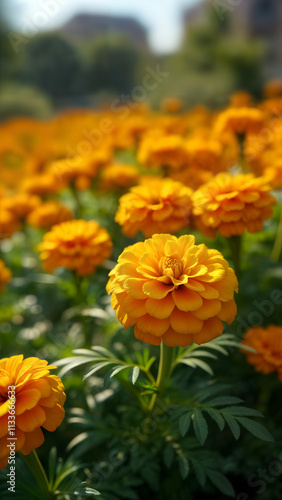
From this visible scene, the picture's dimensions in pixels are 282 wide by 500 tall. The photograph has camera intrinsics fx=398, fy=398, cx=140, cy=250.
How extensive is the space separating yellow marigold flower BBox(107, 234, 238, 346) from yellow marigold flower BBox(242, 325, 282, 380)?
1.82 ft

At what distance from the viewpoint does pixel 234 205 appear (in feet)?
4.24

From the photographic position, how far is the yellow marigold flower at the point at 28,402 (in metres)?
0.82

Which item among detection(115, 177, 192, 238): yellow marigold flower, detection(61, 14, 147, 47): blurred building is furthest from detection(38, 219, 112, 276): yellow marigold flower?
detection(61, 14, 147, 47): blurred building

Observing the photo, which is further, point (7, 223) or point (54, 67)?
point (54, 67)

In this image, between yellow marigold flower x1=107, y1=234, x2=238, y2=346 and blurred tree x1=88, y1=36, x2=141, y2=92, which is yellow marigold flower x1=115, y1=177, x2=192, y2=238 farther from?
blurred tree x1=88, y1=36, x2=141, y2=92

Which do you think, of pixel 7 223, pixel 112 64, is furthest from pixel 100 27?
pixel 7 223

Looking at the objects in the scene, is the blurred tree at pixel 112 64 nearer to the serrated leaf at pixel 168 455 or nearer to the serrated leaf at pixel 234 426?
the serrated leaf at pixel 168 455

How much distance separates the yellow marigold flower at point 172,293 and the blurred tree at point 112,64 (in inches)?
491

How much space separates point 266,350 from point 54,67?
11318 mm

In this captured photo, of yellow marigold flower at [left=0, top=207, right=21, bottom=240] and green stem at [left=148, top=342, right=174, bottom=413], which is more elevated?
yellow marigold flower at [left=0, top=207, right=21, bottom=240]

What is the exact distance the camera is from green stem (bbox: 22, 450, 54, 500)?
3.29ft

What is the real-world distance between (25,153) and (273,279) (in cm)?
412

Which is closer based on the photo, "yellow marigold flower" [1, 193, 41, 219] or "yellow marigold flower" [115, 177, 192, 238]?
"yellow marigold flower" [115, 177, 192, 238]

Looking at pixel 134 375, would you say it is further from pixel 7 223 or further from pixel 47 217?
pixel 7 223
